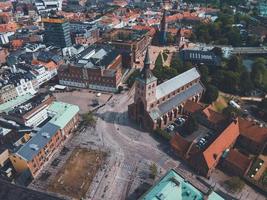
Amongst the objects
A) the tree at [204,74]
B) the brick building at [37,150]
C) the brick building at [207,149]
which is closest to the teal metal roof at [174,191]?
the brick building at [207,149]

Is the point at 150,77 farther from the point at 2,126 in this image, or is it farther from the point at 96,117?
the point at 2,126

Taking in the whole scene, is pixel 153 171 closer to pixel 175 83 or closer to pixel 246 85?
pixel 175 83

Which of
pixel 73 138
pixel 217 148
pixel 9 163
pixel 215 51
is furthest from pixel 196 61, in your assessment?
pixel 9 163

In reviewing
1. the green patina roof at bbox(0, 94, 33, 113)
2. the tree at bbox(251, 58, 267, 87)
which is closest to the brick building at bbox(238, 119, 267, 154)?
the tree at bbox(251, 58, 267, 87)

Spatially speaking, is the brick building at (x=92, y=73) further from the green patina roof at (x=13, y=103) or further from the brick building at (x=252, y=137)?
the brick building at (x=252, y=137)

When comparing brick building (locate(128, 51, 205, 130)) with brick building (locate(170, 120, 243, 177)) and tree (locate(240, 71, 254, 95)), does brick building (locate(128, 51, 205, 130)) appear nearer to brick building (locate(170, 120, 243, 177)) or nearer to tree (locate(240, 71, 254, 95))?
brick building (locate(170, 120, 243, 177))

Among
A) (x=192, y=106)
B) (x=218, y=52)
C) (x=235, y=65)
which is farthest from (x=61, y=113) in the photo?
(x=218, y=52)
